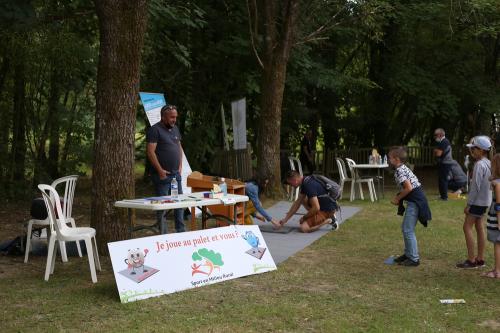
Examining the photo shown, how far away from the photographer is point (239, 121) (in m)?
14.5

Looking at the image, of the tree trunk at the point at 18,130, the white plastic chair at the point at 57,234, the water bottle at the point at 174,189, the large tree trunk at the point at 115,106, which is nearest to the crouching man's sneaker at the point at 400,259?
the water bottle at the point at 174,189

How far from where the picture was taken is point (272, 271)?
6.51 meters

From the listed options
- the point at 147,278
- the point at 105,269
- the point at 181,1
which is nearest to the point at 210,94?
the point at 181,1

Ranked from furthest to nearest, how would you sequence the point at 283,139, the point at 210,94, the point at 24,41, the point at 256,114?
the point at 283,139 → the point at 256,114 → the point at 210,94 → the point at 24,41

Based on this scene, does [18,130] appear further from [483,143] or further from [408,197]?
[483,143]

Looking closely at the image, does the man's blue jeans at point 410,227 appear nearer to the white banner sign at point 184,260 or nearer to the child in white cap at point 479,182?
the child in white cap at point 479,182

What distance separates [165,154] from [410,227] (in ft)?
10.4

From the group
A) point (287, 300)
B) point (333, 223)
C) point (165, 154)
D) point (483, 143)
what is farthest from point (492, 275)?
point (165, 154)

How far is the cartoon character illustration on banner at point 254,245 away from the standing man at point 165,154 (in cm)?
142

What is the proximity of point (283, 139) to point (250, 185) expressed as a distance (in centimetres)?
1207

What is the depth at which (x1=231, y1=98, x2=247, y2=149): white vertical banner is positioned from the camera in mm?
14422

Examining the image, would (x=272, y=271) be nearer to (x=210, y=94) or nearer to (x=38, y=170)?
(x=38, y=170)

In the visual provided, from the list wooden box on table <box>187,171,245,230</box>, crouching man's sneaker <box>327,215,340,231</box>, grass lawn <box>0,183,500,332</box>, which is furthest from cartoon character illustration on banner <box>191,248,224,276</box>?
crouching man's sneaker <box>327,215,340,231</box>

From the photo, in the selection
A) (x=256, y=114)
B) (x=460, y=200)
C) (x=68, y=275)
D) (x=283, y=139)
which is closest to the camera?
(x=68, y=275)
